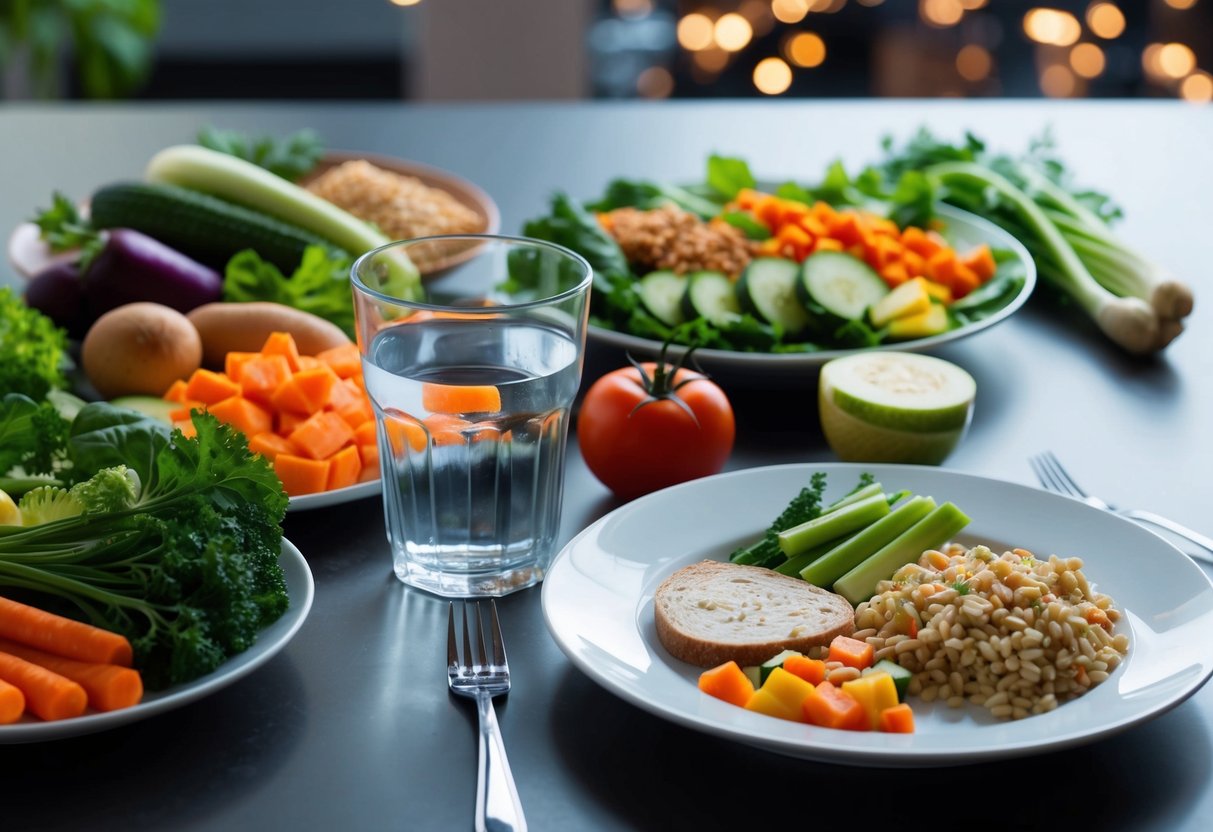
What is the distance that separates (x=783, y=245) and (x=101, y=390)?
107cm

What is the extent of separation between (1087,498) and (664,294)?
2.27 feet

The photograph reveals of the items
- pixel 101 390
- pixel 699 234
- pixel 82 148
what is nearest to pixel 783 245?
pixel 699 234

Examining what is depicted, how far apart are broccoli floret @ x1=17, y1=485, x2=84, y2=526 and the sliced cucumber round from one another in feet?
3.00

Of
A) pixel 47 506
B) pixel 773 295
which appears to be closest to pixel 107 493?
pixel 47 506

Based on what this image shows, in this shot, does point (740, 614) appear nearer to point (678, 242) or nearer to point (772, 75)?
point (678, 242)

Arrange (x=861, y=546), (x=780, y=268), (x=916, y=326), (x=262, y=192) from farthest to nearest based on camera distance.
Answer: (x=262, y=192) < (x=780, y=268) < (x=916, y=326) < (x=861, y=546)

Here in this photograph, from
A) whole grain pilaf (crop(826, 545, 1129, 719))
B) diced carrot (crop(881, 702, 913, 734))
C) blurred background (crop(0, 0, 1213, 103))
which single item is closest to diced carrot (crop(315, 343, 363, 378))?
whole grain pilaf (crop(826, 545, 1129, 719))

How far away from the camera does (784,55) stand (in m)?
5.95

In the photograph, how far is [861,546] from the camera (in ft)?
4.60

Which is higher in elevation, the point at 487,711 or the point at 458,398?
the point at 458,398

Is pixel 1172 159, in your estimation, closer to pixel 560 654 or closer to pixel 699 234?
pixel 699 234

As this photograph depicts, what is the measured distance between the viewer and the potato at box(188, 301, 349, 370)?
75.0 inches

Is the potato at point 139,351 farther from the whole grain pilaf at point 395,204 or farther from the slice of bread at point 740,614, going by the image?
Answer: the slice of bread at point 740,614

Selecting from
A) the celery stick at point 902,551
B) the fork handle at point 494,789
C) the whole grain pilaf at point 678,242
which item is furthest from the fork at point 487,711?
the whole grain pilaf at point 678,242
